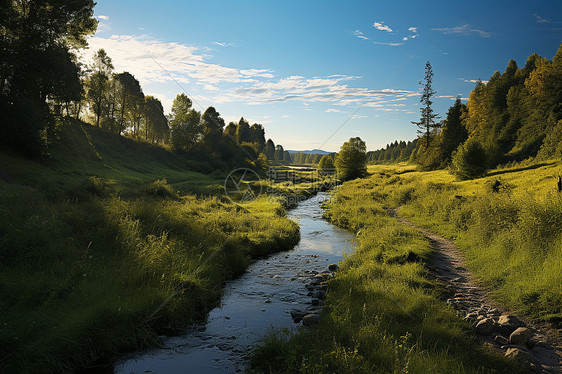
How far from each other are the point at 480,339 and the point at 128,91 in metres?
73.5

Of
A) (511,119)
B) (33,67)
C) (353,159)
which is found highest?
(511,119)

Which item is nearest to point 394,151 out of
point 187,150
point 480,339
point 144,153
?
point 187,150

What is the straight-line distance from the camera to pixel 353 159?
240 ft

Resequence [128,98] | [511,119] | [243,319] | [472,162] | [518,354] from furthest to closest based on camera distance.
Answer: [128,98], [511,119], [472,162], [243,319], [518,354]

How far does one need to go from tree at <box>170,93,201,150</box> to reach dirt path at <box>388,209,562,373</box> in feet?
226

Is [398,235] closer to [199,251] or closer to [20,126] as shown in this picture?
[199,251]

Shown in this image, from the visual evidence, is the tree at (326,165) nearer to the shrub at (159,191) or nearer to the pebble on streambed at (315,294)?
the shrub at (159,191)

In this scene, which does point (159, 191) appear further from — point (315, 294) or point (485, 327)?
point (485, 327)

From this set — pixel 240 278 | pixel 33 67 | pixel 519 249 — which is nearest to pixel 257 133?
pixel 33 67

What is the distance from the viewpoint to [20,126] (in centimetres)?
2408

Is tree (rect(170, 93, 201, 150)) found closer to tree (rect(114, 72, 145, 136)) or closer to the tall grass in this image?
tree (rect(114, 72, 145, 136))

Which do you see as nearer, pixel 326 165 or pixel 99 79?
pixel 99 79

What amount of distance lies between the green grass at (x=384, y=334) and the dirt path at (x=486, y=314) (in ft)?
1.55

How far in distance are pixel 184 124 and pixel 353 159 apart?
148 feet
